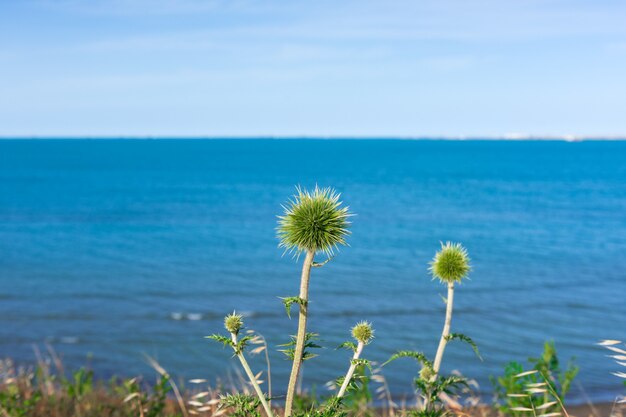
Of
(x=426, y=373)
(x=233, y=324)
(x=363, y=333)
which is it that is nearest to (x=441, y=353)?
(x=426, y=373)

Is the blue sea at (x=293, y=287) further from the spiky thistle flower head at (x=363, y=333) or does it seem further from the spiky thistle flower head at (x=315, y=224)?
the spiky thistle flower head at (x=315, y=224)

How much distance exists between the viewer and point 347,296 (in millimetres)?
25500

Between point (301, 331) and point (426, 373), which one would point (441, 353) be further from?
point (301, 331)

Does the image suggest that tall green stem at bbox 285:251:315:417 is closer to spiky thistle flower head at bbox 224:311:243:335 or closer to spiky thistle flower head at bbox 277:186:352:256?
spiky thistle flower head at bbox 224:311:243:335

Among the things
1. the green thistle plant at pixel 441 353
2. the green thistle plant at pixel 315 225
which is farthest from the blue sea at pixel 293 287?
the green thistle plant at pixel 441 353

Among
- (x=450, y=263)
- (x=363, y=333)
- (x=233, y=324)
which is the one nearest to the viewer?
(x=233, y=324)

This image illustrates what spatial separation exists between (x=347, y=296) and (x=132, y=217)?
1348 inches

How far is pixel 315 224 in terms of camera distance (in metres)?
3.66

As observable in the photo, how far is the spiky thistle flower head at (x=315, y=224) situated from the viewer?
362cm

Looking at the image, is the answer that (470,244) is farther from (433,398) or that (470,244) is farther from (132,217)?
(433,398)

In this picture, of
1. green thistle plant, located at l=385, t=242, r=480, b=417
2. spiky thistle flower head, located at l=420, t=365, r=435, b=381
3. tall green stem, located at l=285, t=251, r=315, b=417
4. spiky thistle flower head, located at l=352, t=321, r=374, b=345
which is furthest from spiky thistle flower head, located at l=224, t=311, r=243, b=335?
spiky thistle flower head, located at l=420, t=365, r=435, b=381

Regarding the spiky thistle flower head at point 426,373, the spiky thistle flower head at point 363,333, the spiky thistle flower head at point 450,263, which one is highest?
the spiky thistle flower head at point 450,263

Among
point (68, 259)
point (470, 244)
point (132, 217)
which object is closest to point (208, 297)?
point (68, 259)

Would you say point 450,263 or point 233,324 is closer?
point 233,324
